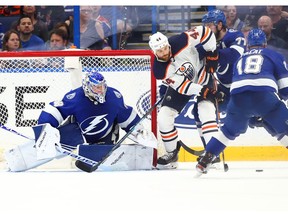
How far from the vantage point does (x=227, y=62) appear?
215 inches

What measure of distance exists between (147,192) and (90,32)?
2.49 m

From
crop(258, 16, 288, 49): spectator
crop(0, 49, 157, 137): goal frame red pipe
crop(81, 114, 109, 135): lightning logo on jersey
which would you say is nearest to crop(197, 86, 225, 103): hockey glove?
crop(0, 49, 157, 137): goal frame red pipe

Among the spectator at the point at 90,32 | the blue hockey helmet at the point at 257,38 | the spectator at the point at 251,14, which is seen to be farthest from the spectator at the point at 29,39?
the blue hockey helmet at the point at 257,38

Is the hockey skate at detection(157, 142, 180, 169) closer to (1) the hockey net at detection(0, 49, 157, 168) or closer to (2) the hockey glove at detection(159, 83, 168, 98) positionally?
(1) the hockey net at detection(0, 49, 157, 168)

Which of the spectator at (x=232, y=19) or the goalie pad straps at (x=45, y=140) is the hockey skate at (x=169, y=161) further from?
the spectator at (x=232, y=19)

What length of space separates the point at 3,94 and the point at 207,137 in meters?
1.45

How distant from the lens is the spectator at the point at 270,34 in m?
5.87

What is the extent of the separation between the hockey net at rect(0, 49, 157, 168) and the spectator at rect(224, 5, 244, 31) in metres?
0.78

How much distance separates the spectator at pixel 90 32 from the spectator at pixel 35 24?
0.28 metres

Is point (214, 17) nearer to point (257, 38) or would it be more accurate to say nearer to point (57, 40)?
point (257, 38)

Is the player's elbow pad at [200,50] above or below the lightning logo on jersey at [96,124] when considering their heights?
above

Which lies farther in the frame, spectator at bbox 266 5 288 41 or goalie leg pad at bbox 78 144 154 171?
spectator at bbox 266 5 288 41

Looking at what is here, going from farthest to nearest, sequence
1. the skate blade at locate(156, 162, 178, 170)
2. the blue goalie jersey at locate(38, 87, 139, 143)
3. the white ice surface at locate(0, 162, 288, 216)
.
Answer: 1. the skate blade at locate(156, 162, 178, 170)
2. the blue goalie jersey at locate(38, 87, 139, 143)
3. the white ice surface at locate(0, 162, 288, 216)

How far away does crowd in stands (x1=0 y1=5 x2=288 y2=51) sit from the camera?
593 centimetres
